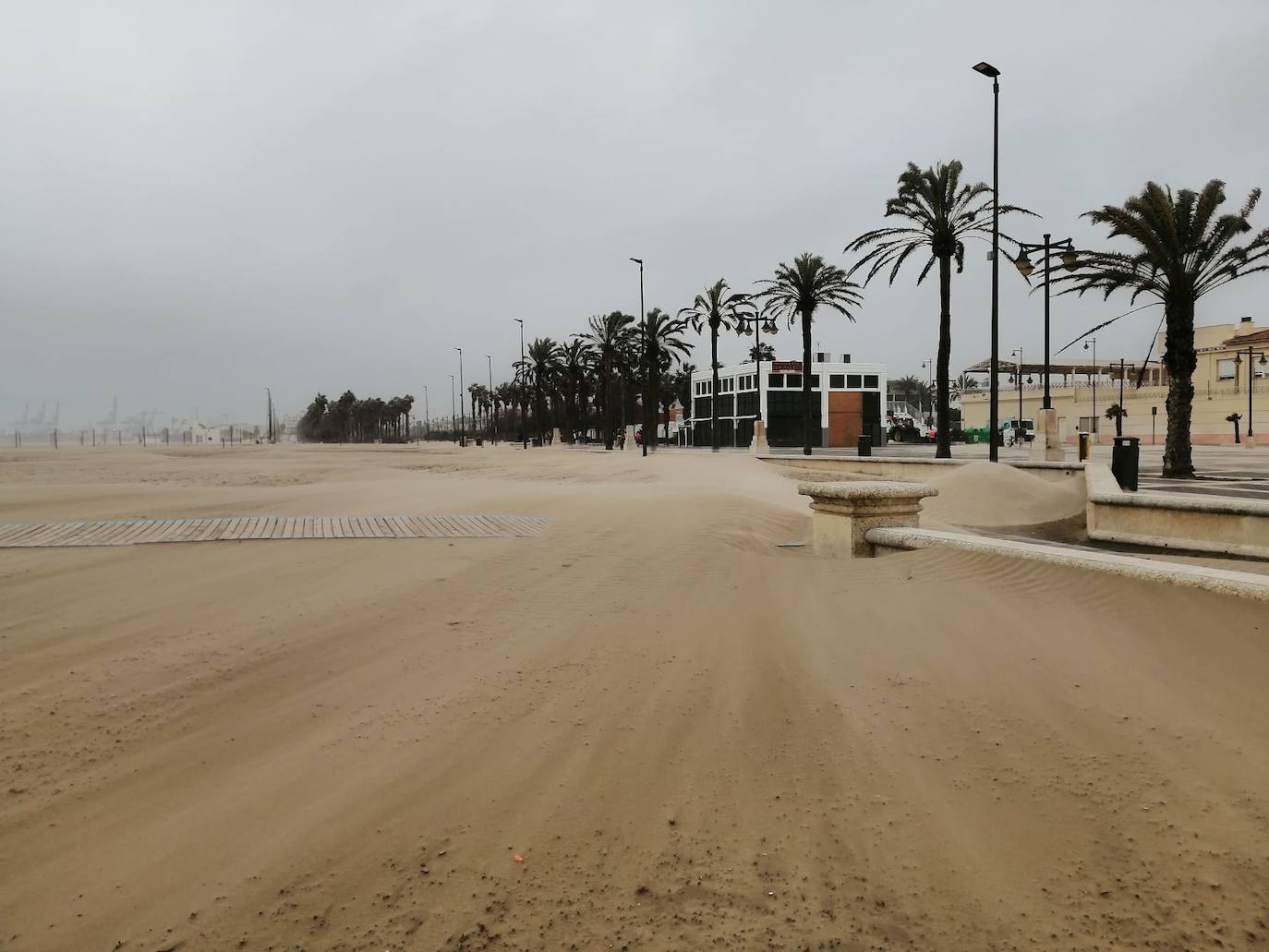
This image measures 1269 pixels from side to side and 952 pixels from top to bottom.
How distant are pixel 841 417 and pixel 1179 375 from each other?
5116cm

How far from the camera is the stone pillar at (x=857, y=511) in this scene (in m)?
7.29

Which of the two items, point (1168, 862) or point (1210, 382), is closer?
point (1168, 862)

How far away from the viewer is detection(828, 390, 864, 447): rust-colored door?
2798 inches

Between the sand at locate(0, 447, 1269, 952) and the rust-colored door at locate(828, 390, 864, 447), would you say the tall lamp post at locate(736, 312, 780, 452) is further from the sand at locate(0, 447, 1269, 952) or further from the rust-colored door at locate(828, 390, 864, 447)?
the sand at locate(0, 447, 1269, 952)

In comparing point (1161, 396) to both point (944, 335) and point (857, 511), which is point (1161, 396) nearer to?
point (944, 335)

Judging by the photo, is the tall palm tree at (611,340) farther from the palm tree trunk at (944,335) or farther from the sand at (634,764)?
the sand at (634,764)

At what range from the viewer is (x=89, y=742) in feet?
12.0

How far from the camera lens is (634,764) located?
349cm

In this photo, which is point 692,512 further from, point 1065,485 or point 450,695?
point 1065,485

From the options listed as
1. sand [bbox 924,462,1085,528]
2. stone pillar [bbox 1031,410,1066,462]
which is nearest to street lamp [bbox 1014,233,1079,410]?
stone pillar [bbox 1031,410,1066,462]

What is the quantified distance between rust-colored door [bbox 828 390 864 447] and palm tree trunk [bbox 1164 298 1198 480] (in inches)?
1982

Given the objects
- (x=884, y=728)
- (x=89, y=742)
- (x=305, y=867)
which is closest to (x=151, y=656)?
(x=89, y=742)

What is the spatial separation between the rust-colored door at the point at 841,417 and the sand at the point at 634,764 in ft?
220

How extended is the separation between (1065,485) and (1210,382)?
6616cm
